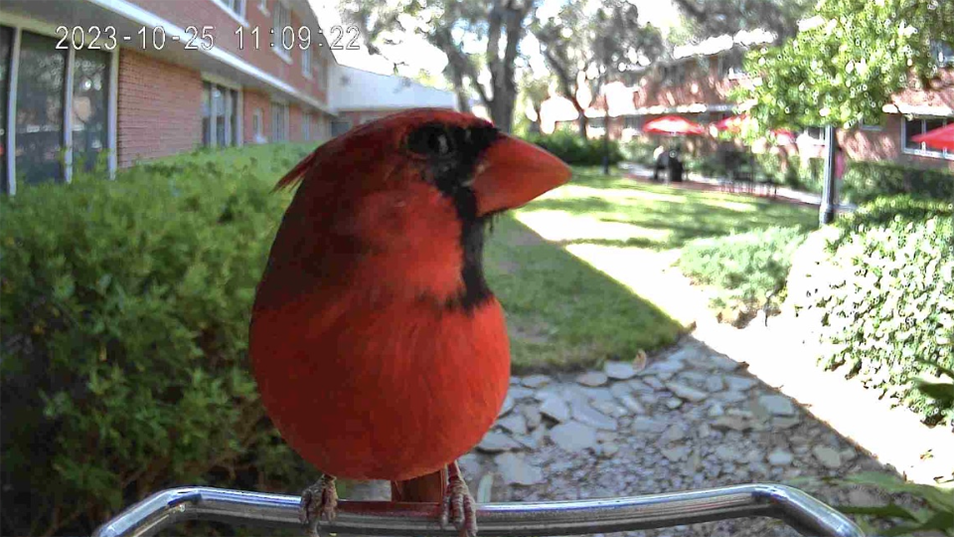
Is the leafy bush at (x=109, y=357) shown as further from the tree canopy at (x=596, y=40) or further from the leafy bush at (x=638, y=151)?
the leafy bush at (x=638, y=151)

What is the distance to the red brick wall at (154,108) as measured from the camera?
7461 mm

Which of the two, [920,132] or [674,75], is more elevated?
[674,75]

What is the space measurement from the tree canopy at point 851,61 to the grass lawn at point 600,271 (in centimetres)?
215

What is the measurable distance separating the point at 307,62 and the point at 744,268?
48.5 ft

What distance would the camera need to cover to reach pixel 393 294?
69 centimetres

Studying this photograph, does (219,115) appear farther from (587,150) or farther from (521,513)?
(587,150)

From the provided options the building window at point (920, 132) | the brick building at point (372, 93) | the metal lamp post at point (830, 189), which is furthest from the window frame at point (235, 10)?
the building window at point (920, 132)

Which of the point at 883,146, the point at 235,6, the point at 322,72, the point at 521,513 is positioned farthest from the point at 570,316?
the point at 322,72

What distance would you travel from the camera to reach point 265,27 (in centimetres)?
1315

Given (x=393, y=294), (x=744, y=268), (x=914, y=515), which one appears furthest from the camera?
(x=744, y=268)

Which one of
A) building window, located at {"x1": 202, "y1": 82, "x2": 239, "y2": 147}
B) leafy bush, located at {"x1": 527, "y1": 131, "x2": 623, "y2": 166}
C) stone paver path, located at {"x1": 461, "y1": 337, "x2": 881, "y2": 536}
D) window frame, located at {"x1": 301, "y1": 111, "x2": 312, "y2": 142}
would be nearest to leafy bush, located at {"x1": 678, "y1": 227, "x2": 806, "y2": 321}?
stone paver path, located at {"x1": 461, "y1": 337, "x2": 881, "y2": 536}

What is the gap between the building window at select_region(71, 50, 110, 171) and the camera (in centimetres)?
645

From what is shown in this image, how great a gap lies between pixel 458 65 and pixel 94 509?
1987 cm

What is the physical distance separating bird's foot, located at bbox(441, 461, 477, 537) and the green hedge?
4.20m
